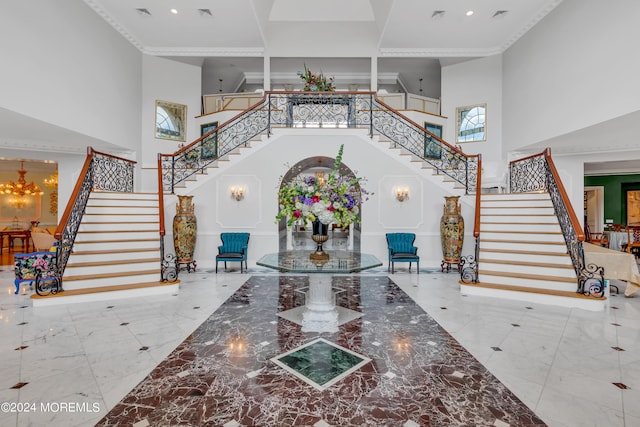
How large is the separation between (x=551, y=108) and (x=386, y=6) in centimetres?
478

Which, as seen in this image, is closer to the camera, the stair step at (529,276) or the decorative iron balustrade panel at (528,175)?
the stair step at (529,276)

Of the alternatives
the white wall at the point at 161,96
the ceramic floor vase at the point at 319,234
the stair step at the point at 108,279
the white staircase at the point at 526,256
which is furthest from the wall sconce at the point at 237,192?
the white staircase at the point at 526,256

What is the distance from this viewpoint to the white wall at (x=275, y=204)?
24.1ft

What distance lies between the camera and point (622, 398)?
2.30 meters

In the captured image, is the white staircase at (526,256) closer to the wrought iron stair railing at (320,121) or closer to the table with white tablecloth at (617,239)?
the wrought iron stair railing at (320,121)

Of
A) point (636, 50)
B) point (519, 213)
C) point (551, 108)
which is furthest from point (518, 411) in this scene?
point (551, 108)

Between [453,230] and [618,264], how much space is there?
267cm

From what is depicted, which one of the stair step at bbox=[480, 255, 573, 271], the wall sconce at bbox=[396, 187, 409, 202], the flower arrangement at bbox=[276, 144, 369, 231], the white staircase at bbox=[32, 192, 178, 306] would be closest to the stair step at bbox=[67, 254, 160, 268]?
the white staircase at bbox=[32, 192, 178, 306]

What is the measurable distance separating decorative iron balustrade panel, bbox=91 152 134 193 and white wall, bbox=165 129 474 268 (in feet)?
6.47

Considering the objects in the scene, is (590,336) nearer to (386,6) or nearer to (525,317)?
(525,317)

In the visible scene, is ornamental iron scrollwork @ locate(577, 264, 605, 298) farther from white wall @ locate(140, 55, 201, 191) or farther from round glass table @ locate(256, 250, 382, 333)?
white wall @ locate(140, 55, 201, 191)

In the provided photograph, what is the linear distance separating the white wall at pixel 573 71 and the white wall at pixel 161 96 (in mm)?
9766

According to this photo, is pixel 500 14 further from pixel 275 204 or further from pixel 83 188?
pixel 83 188

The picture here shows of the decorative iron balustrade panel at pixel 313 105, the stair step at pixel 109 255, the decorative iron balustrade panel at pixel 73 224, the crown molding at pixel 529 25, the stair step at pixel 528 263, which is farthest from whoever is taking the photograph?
the decorative iron balustrade panel at pixel 313 105
